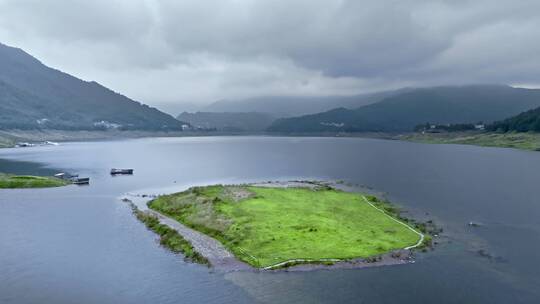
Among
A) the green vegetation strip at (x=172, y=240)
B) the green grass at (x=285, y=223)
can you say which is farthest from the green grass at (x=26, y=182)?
the green vegetation strip at (x=172, y=240)

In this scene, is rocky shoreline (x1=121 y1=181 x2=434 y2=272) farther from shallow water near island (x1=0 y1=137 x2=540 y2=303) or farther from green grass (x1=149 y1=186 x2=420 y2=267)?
shallow water near island (x1=0 y1=137 x2=540 y2=303)

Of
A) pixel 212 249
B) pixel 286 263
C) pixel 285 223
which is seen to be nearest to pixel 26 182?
pixel 212 249

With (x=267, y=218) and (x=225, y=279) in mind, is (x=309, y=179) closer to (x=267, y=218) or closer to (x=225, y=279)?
(x=267, y=218)

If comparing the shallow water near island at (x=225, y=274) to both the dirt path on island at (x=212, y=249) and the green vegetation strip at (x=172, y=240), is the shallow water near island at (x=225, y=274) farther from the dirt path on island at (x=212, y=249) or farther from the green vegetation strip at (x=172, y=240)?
the dirt path on island at (x=212, y=249)

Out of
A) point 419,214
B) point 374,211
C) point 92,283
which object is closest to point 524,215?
point 419,214

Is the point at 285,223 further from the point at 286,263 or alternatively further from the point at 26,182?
the point at 26,182

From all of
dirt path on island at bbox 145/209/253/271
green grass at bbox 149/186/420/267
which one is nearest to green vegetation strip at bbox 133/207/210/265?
dirt path on island at bbox 145/209/253/271
